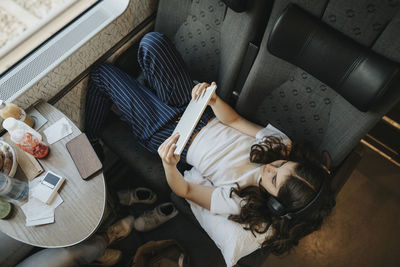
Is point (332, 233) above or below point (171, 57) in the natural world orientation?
below

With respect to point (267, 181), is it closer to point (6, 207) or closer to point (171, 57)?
point (171, 57)

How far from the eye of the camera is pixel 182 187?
1.23 meters

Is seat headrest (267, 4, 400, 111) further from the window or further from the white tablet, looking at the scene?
the window

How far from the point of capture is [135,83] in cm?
151

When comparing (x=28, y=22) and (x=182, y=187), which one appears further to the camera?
(x=28, y=22)

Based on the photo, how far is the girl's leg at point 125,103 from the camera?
1421mm

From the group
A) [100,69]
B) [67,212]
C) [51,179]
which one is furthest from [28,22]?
[67,212]

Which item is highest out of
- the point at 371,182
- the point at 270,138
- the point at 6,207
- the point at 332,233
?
the point at 270,138

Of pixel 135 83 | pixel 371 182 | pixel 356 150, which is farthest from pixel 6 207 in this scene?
pixel 371 182

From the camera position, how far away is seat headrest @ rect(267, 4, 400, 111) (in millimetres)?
916

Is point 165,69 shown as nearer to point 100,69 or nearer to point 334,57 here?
point 100,69

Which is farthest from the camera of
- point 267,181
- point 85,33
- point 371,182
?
point 371,182

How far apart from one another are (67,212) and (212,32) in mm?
1113

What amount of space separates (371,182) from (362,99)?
1.21 m
